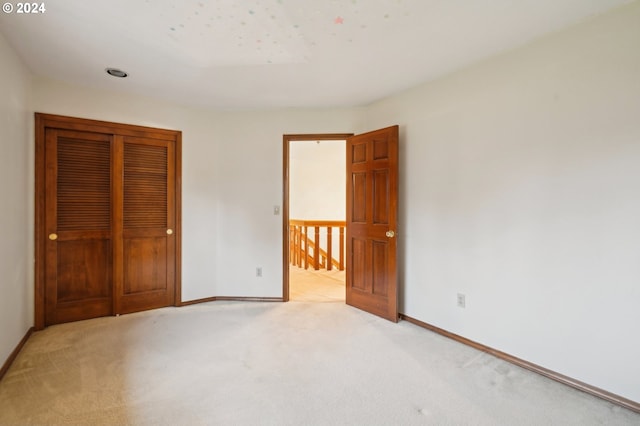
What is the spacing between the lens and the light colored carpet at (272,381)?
69.2 inches

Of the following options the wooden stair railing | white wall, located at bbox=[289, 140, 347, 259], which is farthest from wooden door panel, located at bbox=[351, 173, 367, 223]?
white wall, located at bbox=[289, 140, 347, 259]

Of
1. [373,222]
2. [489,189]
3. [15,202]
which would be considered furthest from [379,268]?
[15,202]

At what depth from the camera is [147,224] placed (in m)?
3.51

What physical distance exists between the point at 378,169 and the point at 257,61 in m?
1.56

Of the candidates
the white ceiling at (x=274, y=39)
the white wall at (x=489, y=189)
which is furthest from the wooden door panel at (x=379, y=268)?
the white ceiling at (x=274, y=39)

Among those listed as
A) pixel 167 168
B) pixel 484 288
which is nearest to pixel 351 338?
pixel 484 288

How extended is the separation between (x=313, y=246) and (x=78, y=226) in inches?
141

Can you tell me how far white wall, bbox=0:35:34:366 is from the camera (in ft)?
7.35

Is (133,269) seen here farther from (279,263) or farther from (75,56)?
(75,56)

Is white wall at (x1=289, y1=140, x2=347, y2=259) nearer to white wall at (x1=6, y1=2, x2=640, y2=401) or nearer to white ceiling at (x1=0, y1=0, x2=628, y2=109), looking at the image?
white wall at (x1=6, y1=2, x2=640, y2=401)

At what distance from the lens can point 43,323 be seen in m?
2.96

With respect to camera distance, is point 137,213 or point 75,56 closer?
point 75,56

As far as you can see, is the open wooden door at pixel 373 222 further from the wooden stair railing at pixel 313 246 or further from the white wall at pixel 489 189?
the wooden stair railing at pixel 313 246

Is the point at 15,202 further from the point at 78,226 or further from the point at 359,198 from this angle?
the point at 359,198
